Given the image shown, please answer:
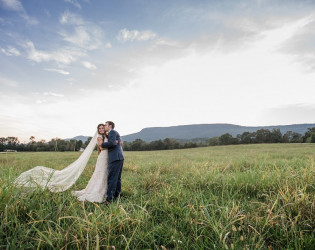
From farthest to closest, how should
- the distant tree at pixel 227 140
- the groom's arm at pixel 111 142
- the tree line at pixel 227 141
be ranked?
1. the distant tree at pixel 227 140
2. the tree line at pixel 227 141
3. the groom's arm at pixel 111 142

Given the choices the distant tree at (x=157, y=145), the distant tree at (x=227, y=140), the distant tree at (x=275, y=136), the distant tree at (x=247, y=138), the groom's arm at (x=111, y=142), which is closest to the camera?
the groom's arm at (x=111, y=142)

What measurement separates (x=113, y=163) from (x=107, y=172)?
595 millimetres

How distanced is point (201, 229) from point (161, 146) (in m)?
71.2

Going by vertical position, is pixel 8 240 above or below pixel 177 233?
above

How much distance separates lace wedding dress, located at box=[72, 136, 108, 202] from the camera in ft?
19.9

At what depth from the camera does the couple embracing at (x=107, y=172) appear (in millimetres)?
6082

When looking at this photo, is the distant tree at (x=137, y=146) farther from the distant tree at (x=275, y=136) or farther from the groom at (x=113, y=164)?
the groom at (x=113, y=164)

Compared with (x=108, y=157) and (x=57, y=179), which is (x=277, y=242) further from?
(x=57, y=179)

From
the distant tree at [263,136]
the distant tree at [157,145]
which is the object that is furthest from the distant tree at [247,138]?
the distant tree at [157,145]

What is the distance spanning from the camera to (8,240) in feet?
9.00

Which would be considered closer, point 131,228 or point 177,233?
point 177,233

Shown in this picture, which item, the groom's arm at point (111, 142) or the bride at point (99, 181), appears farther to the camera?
the groom's arm at point (111, 142)

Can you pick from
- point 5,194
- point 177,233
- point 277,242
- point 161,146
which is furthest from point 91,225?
point 161,146

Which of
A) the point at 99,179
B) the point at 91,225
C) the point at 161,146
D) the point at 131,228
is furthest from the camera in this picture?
the point at 161,146
